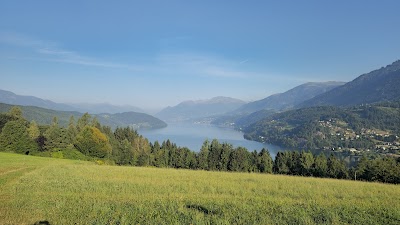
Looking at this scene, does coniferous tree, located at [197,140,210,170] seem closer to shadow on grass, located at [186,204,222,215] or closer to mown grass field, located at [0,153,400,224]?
mown grass field, located at [0,153,400,224]

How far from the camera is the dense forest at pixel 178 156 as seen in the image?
64125mm

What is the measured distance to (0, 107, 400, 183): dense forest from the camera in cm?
6412

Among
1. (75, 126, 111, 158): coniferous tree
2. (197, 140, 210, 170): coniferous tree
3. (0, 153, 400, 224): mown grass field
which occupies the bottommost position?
(197, 140, 210, 170): coniferous tree

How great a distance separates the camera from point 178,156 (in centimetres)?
8388

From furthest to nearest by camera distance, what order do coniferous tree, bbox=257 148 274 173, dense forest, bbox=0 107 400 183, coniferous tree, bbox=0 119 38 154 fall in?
coniferous tree, bbox=257 148 274 173 → coniferous tree, bbox=0 119 38 154 → dense forest, bbox=0 107 400 183

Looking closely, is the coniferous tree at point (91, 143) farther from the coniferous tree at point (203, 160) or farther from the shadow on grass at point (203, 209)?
the shadow on grass at point (203, 209)

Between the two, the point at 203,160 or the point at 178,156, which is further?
A: the point at 178,156

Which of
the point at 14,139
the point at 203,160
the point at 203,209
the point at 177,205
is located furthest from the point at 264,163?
the point at 203,209

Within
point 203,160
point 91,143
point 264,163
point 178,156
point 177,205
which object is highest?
point 177,205

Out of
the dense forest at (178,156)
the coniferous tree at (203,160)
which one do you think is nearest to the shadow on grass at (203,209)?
the dense forest at (178,156)

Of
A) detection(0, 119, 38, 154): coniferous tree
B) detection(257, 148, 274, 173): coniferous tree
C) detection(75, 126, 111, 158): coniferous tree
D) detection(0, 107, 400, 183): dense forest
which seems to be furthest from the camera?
detection(75, 126, 111, 158): coniferous tree

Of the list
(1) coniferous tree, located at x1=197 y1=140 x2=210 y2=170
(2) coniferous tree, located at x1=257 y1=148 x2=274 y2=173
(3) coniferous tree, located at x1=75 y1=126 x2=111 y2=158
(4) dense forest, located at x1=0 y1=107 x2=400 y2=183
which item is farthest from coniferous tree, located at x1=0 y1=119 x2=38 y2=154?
(2) coniferous tree, located at x1=257 y1=148 x2=274 y2=173

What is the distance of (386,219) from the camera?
37.8ft

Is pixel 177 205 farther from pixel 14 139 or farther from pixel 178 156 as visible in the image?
pixel 178 156
